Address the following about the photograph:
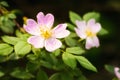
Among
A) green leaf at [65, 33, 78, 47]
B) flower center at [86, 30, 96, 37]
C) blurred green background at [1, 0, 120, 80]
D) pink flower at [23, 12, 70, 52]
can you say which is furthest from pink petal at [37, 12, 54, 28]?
blurred green background at [1, 0, 120, 80]

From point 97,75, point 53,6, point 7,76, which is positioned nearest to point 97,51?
point 97,75

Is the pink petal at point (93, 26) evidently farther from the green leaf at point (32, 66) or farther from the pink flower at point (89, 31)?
the green leaf at point (32, 66)

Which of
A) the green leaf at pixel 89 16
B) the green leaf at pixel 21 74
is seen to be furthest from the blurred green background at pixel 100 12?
the green leaf at pixel 21 74

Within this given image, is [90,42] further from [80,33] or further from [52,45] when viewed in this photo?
[52,45]

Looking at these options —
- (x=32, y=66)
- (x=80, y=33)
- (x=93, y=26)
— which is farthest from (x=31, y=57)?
(x=93, y=26)

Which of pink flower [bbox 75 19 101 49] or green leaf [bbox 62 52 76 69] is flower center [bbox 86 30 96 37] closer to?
pink flower [bbox 75 19 101 49]
